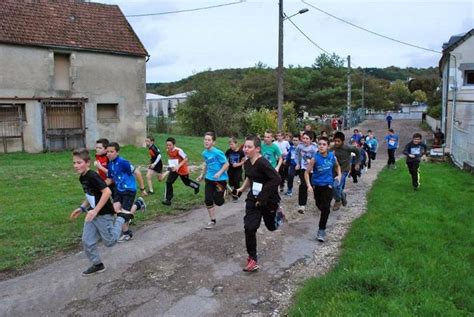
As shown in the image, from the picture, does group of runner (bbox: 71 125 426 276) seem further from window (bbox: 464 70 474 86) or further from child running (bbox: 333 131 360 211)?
window (bbox: 464 70 474 86)

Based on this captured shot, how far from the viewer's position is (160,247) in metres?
7.32

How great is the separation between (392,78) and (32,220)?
125 meters

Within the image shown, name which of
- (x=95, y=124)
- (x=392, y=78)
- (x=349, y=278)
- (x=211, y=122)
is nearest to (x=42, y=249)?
(x=349, y=278)

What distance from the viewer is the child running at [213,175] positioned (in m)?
8.41

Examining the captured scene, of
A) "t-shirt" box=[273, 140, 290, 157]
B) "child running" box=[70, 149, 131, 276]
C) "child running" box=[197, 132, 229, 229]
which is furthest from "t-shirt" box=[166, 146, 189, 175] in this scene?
"child running" box=[70, 149, 131, 276]

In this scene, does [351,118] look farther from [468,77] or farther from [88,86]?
[88,86]

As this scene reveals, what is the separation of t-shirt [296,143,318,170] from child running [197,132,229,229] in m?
2.45

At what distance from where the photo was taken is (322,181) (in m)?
7.77

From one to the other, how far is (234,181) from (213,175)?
3096 millimetres

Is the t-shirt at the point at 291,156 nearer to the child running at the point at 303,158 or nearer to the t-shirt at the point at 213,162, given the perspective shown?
the child running at the point at 303,158

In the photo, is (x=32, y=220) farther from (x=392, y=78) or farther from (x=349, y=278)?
(x=392, y=78)

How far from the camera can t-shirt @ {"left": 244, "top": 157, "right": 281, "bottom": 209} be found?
235 inches

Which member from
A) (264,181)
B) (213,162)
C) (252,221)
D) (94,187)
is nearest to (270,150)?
(213,162)

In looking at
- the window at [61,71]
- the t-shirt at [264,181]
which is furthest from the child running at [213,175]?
the window at [61,71]
